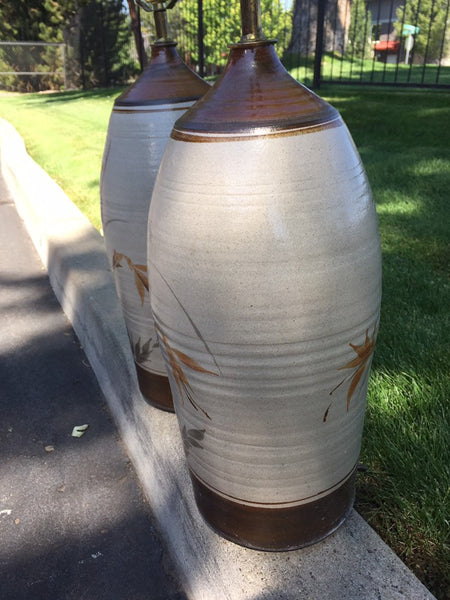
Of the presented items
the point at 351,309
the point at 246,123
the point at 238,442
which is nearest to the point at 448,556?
the point at 238,442

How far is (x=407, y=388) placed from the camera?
1937mm

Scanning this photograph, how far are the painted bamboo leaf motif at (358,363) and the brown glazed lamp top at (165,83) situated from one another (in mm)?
827

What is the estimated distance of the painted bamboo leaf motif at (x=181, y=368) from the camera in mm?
1215

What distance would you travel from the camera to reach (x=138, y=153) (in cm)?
157

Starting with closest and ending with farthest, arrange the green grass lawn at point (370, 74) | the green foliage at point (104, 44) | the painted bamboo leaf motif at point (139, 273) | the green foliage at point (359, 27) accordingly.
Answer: the painted bamboo leaf motif at point (139, 273), the green grass lawn at point (370, 74), the green foliage at point (359, 27), the green foliage at point (104, 44)

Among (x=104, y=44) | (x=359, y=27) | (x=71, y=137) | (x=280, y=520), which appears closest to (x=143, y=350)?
(x=280, y=520)

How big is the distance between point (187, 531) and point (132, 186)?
0.97 meters

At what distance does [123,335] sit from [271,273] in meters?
1.42

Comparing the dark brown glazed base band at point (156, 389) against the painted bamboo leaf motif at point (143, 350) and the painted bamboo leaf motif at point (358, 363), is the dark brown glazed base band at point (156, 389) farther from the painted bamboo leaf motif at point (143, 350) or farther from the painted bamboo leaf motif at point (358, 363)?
the painted bamboo leaf motif at point (358, 363)

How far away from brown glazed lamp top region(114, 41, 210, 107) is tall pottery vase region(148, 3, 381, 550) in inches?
16.9

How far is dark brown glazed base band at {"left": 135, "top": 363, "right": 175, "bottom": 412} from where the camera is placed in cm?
187

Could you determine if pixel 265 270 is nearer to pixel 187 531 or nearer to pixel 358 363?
pixel 358 363

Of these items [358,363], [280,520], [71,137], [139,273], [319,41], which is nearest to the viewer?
[358,363]

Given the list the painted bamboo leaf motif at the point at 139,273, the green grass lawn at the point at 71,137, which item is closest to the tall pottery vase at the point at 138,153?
the painted bamboo leaf motif at the point at 139,273
